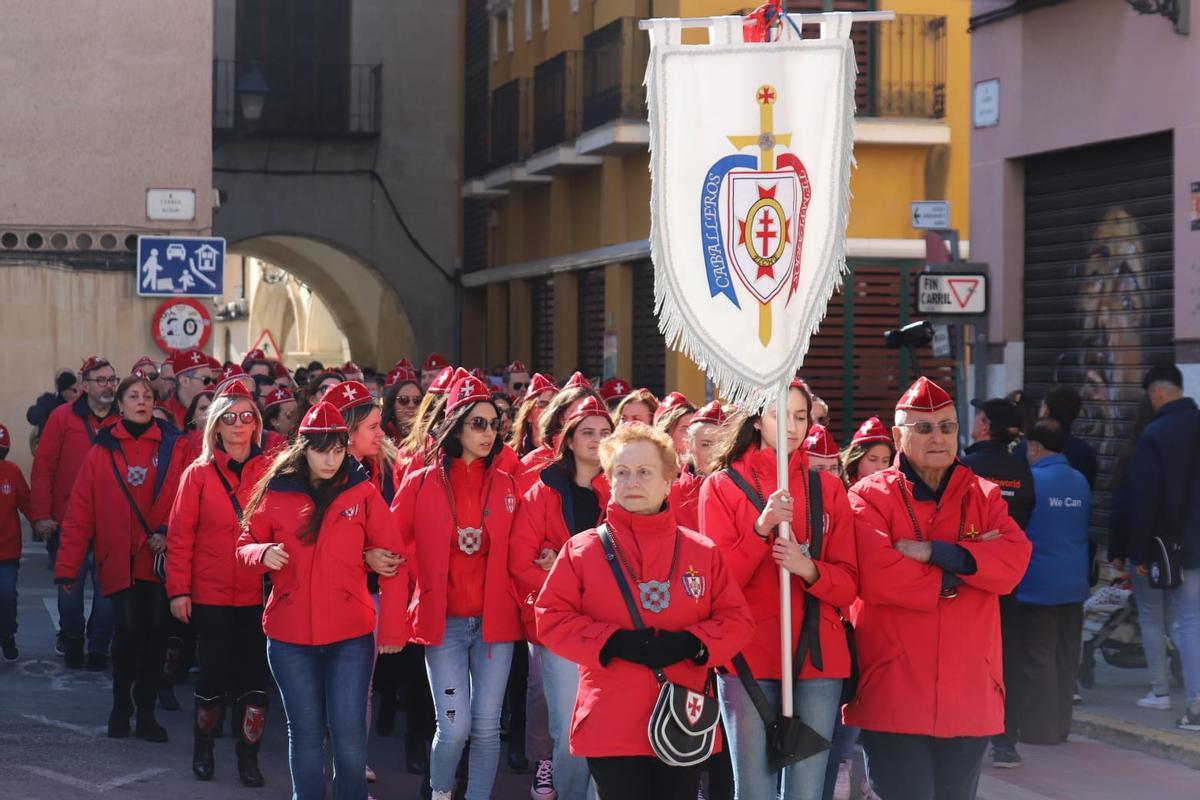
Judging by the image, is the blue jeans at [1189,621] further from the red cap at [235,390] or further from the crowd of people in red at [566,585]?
the red cap at [235,390]

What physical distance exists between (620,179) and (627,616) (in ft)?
64.7

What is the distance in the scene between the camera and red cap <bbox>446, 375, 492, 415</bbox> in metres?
8.38

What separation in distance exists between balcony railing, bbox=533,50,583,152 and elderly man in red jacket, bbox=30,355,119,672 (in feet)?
42.0

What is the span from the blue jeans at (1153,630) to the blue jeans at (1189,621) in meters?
0.32

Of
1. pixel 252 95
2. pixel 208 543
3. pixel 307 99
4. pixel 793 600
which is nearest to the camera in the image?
pixel 793 600

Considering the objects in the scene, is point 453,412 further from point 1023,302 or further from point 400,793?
point 1023,302

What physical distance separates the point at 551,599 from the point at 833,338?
691 inches

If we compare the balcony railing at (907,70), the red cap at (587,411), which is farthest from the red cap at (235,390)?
the balcony railing at (907,70)

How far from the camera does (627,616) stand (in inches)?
242

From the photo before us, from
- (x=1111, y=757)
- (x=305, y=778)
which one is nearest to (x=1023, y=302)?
(x=1111, y=757)

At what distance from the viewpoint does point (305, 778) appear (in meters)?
7.87

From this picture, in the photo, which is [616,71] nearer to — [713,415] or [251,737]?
[251,737]

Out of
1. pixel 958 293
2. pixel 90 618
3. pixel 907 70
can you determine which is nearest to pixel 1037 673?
pixel 958 293

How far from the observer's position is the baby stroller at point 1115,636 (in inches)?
472
